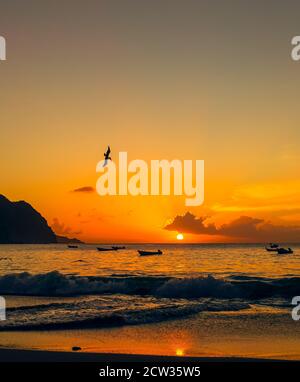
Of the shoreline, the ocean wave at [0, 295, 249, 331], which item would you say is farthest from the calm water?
the shoreline

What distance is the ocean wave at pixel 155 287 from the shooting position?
1312 inches

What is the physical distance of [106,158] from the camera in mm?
31656

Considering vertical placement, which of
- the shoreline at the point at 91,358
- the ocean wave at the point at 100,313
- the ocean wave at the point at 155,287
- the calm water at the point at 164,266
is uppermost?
the shoreline at the point at 91,358

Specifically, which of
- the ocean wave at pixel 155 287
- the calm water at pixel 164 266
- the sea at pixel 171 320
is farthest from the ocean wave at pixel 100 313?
the calm water at pixel 164 266

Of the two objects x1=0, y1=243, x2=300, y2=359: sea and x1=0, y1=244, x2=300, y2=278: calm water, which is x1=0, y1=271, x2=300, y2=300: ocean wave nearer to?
x1=0, y1=243, x2=300, y2=359: sea

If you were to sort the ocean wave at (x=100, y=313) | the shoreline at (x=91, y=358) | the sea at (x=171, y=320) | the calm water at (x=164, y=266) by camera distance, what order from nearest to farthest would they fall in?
1. the shoreline at (x=91, y=358)
2. the sea at (x=171, y=320)
3. the ocean wave at (x=100, y=313)
4. the calm water at (x=164, y=266)

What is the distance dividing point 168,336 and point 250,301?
41.8 feet

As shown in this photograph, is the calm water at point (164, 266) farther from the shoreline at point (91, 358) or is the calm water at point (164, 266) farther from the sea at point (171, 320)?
the shoreline at point (91, 358)

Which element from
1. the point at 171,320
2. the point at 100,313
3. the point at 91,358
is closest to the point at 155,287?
the point at 100,313

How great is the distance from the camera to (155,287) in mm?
36250

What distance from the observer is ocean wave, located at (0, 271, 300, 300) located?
33312 mm

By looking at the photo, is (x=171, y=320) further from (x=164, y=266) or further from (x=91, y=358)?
(x=164, y=266)
